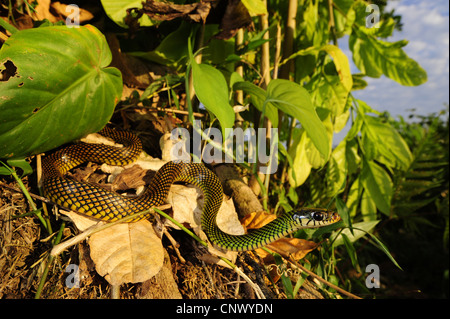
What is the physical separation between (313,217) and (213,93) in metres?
1.05

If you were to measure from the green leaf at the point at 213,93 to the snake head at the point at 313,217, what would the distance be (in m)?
0.82

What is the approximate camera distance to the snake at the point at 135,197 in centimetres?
159

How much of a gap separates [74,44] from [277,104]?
1.17 metres

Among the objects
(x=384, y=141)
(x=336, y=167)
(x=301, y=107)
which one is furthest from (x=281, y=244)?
(x=384, y=141)

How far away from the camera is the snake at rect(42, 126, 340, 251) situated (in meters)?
1.59

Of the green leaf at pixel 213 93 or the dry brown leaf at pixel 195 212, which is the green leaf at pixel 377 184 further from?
the green leaf at pixel 213 93

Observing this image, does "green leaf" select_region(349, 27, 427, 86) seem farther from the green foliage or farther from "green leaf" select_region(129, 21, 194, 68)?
"green leaf" select_region(129, 21, 194, 68)

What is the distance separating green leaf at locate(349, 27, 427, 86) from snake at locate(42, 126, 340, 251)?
152 centimetres

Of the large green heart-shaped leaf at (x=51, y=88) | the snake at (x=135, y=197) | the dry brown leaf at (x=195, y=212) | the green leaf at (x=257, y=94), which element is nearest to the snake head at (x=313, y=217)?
the snake at (x=135, y=197)

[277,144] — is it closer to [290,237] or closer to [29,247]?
[290,237]

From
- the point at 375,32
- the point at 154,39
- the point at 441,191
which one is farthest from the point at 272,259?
the point at 441,191

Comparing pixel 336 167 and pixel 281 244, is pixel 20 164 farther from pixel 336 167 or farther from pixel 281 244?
pixel 336 167

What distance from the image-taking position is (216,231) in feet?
5.62

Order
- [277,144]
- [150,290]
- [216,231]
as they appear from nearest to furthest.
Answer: [150,290] → [216,231] → [277,144]
